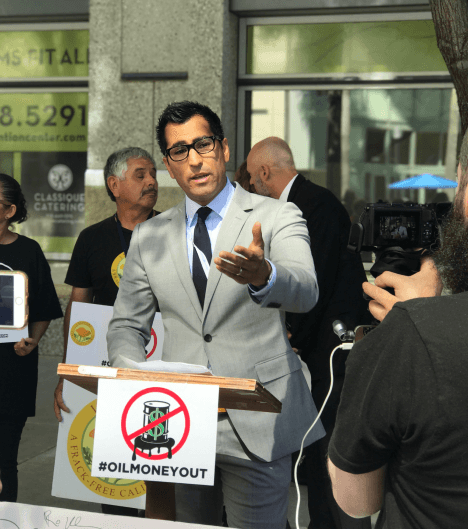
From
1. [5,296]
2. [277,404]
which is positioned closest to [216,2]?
[5,296]

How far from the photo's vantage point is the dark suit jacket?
12.4ft

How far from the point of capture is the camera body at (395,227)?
2002 mm

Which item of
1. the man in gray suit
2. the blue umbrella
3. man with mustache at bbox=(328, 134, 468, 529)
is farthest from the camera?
the blue umbrella

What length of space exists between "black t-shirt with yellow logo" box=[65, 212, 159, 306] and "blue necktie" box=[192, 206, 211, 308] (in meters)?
1.39

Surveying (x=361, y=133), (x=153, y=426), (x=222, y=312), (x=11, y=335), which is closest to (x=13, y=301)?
(x=222, y=312)

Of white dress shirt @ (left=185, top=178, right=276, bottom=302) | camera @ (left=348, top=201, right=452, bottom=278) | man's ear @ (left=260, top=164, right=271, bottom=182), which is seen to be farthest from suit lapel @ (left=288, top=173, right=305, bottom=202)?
camera @ (left=348, top=201, right=452, bottom=278)

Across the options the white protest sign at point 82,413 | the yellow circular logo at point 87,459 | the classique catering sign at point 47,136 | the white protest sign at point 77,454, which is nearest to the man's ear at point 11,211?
the white protest sign at point 82,413

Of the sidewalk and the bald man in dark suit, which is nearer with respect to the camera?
the bald man in dark suit

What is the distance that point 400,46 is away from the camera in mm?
7492

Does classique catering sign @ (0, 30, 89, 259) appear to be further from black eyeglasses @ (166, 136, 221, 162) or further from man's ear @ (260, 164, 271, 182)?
black eyeglasses @ (166, 136, 221, 162)

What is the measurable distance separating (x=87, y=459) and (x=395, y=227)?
254cm

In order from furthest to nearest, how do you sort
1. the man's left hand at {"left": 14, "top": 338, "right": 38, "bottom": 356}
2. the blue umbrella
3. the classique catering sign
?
the classique catering sign → the blue umbrella → the man's left hand at {"left": 14, "top": 338, "right": 38, "bottom": 356}

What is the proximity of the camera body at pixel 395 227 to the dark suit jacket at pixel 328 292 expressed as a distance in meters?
1.68

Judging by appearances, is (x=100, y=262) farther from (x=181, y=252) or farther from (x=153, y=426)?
(x=153, y=426)
